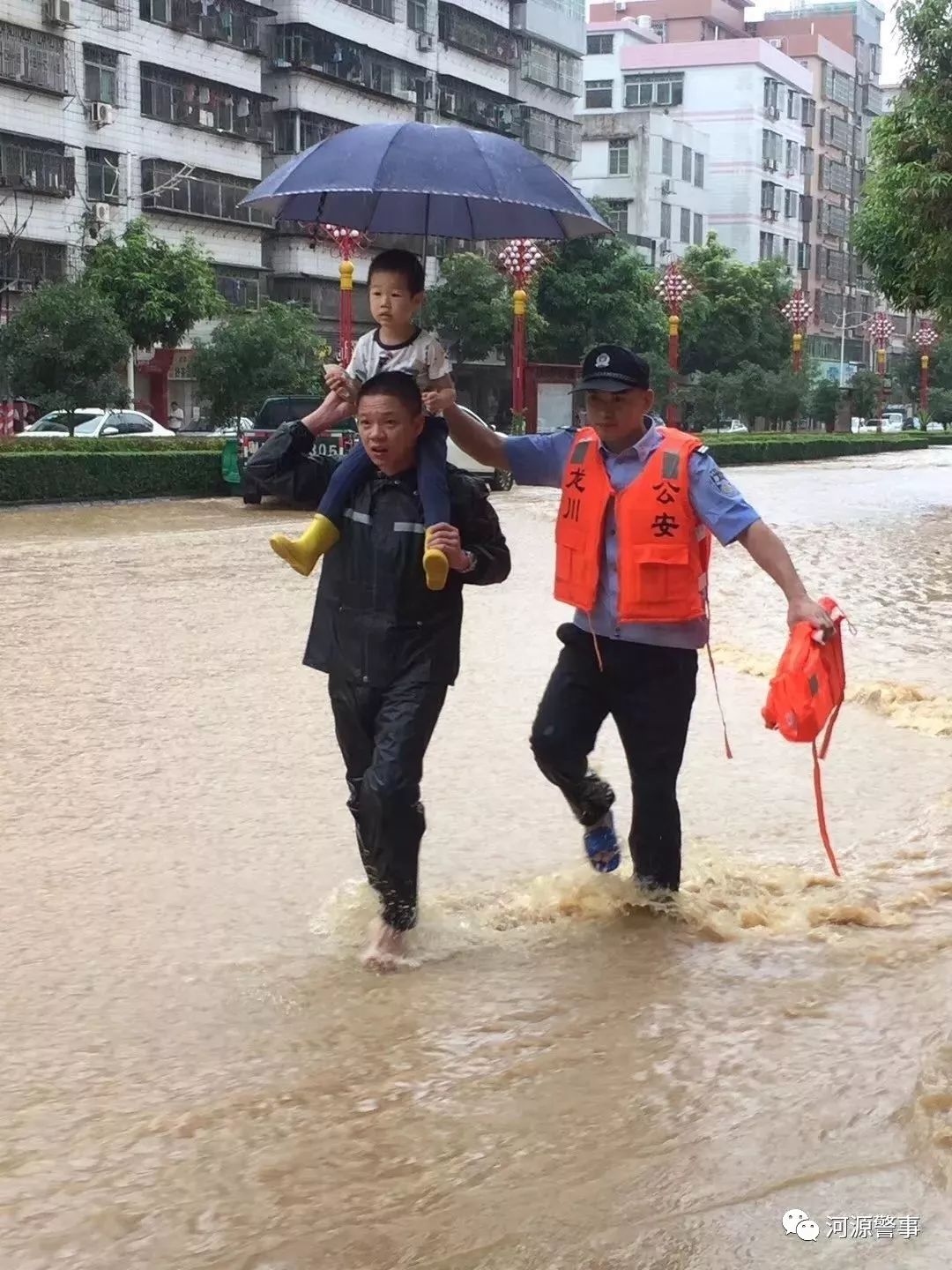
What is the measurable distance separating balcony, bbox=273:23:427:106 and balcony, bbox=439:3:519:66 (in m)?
2.42

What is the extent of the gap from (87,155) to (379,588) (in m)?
39.9

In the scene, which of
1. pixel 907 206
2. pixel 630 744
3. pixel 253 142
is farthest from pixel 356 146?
pixel 253 142

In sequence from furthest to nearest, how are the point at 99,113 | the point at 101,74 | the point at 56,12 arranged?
the point at 101,74 → the point at 99,113 → the point at 56,12

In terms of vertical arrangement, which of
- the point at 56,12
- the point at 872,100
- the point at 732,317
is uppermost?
the point at 872,100

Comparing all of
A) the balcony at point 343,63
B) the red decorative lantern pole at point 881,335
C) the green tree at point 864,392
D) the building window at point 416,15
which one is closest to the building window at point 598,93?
the red decorative lantern pole at point 881,335

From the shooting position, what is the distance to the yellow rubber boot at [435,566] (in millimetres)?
4375

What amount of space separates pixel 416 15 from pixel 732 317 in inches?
674

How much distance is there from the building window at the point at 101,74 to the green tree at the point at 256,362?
9.44 m

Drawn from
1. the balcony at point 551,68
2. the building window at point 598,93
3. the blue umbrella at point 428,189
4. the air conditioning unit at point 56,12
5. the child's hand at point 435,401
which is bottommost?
the child's hand at point 435,401

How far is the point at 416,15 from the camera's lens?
54.8 metres

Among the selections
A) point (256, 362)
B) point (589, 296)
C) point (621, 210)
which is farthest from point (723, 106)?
point (256, 362)

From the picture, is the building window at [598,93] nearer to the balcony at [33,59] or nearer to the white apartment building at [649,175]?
the white apartment building at [649,175]

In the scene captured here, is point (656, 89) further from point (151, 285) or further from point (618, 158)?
point (151, 285)

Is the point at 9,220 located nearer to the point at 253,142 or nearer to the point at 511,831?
the point at 253,142
